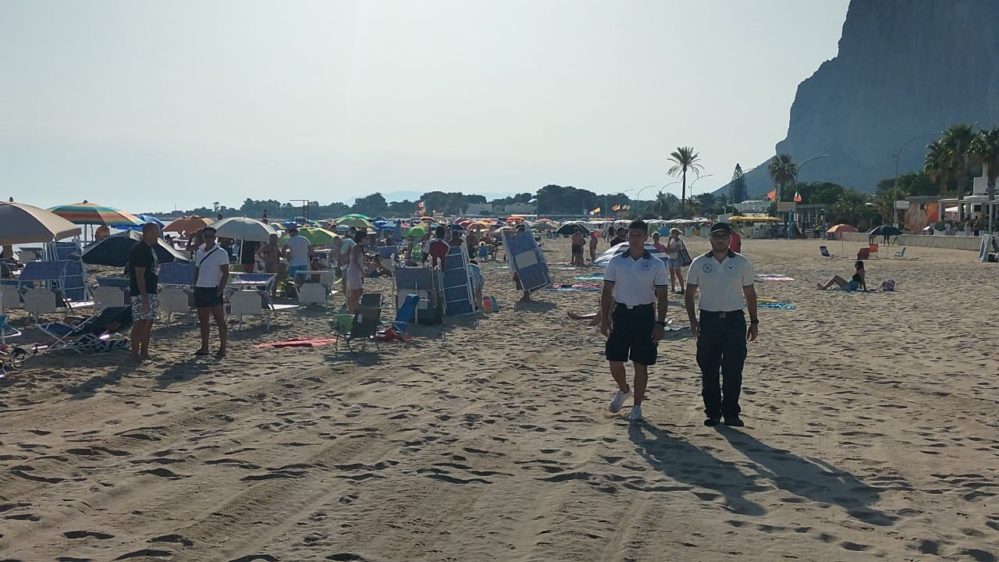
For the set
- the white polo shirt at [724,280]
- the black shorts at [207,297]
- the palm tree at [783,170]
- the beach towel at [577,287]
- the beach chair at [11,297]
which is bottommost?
the beach towel at [577,287]

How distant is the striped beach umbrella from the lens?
20125 millimetres

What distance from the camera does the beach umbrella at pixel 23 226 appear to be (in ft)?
31.4

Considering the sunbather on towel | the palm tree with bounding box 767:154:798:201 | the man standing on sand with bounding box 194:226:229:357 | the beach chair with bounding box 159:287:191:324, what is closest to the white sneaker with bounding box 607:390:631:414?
the man standing on sand with bounding box 194:226:229:357

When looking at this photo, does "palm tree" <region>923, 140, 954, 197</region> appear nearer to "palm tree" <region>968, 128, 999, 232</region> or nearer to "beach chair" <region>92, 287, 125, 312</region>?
"palm tree" <region>968, 128, 999, 232</region>

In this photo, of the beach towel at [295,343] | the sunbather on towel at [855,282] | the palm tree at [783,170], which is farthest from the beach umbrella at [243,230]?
the palm tree at [783,170]

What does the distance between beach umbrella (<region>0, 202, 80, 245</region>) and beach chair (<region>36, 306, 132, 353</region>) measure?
104 cm

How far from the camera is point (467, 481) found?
519 cm

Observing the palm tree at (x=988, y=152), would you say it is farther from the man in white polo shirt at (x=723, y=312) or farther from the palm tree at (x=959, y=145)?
the man in white polo shirt at (x=723, y=312)

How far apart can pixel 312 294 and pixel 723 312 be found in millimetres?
9852

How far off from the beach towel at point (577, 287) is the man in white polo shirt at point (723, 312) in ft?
40.8

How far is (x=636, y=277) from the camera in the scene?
655cm

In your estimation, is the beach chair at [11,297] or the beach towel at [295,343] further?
the beach chair at [11,297]

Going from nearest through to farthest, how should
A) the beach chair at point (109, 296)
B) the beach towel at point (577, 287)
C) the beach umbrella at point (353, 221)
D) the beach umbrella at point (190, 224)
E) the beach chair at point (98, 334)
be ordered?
the beach chair at point (98, 334) → the beach chair at point (109, 296) → the beach towel at point (577, 287) → the beach umbrella at point (190, 224) → the beach umbrella at point (353, 221)

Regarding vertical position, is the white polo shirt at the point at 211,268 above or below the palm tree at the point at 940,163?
below
